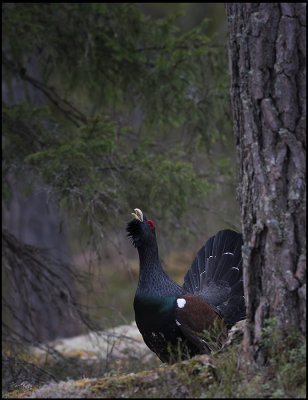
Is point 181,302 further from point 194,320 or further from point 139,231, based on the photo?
point 139,231

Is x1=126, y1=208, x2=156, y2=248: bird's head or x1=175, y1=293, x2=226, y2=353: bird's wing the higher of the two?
x1=126, y1=208, x2=156, y2=248: bird's head

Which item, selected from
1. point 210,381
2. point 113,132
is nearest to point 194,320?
point 210,381

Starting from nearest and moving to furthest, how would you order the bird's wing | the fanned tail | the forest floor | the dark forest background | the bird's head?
the forest floor < the bird's wing < the bird's head < the fanned tail < the dark forest background

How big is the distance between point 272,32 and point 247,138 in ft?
2.04

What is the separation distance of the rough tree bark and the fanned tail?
8.37 ft

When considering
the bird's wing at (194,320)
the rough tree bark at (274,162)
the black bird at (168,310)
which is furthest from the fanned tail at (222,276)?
the rough tree bark at (274,162)

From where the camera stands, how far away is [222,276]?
19.8 feet

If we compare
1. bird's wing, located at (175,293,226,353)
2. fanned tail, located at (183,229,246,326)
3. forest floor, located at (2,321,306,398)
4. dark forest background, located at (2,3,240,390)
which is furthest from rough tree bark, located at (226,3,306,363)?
dark forest background, located at (2,3,240,390)

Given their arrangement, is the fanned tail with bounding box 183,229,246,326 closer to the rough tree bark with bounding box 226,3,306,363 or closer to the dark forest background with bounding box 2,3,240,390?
the dark forest background with bounding box 2,3,240,390

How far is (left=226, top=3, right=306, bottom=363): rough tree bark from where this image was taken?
313 centimetres

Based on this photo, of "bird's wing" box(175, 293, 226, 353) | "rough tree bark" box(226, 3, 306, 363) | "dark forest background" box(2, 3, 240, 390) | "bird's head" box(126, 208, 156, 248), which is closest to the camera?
"rough tree bark" box(226, 3, 306, 363)

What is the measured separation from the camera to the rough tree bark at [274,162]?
3.13 meters

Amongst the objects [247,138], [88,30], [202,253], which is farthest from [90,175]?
[247,138]

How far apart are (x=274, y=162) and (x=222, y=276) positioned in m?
3.03
